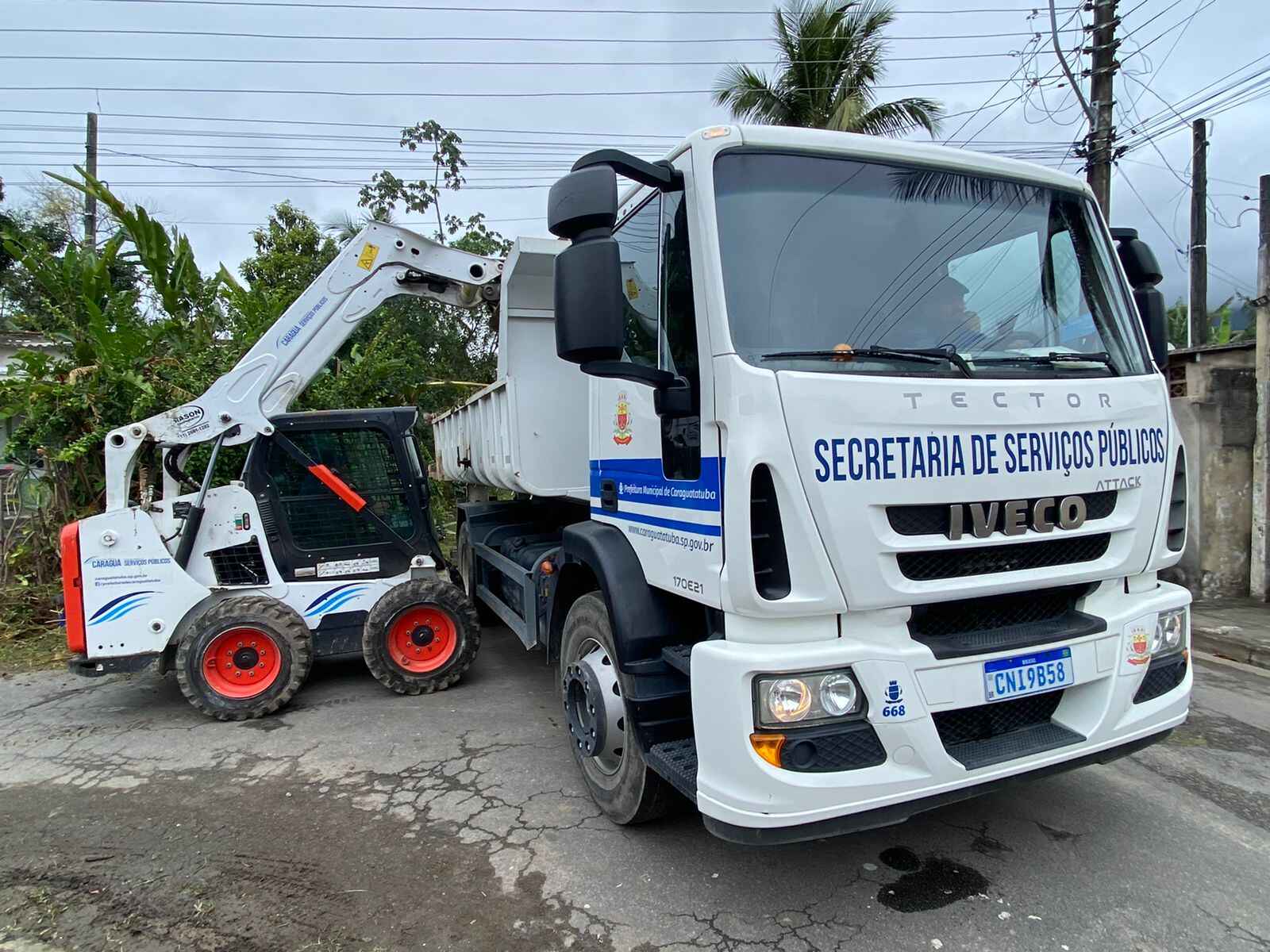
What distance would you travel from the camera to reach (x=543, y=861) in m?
3.38

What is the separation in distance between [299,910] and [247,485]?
3384mm

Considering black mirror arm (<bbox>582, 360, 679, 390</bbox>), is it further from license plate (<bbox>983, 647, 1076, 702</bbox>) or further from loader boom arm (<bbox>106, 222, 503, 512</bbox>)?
loader boom arm (<bbox>106, 222, 503, 512</bbox>)

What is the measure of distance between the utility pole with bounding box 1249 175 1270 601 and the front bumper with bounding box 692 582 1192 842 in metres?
6.73

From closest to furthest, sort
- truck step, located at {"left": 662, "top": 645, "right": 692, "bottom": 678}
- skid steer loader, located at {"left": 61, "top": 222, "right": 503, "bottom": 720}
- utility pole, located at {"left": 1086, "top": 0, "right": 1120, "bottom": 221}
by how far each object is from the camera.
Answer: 1. truck step, located at {"left": 662, "top": 645, "right": 692, "bottom": 678}
2. skid steer loader, located at {"left": 61, "top": 222, "right": 503, "bottom": 720}
3. utility pole, located at {"left": 1086, "top": 0, "right": 1120, "bottom": 221}

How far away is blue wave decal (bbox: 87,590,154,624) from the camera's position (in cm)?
509

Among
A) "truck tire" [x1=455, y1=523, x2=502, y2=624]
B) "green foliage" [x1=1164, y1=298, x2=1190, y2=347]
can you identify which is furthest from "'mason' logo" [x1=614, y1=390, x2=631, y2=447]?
"green foliage" [x1=1164, y1=298, x2=1190, y2=347]

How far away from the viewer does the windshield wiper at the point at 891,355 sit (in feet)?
8.84

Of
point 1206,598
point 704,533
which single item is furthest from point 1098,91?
point 704,533

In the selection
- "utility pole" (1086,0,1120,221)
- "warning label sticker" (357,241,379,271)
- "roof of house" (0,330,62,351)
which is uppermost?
"utility pole" (1086,0,1120,221)

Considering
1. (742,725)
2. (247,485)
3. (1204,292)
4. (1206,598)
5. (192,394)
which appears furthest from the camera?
(1204,292)

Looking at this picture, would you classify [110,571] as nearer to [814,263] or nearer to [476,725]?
[476,725]

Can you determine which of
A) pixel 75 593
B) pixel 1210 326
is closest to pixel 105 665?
pixel 75 593

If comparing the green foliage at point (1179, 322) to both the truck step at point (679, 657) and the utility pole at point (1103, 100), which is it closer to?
the utility pole at point (1103, 100)

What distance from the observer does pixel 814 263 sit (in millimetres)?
2871
